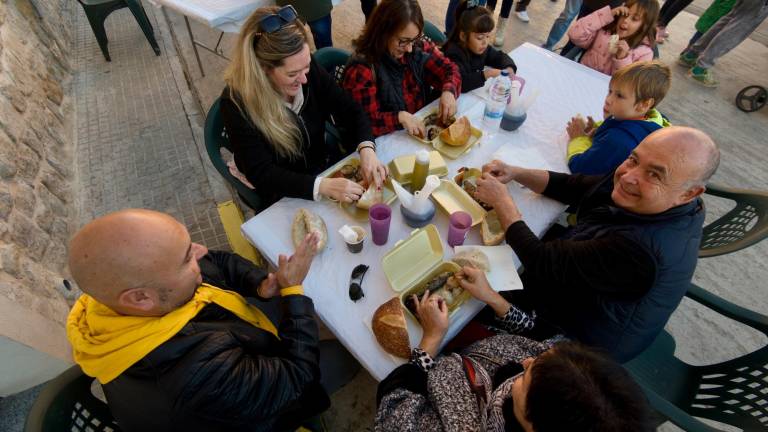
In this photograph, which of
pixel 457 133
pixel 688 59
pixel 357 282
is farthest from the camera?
pixel 688 59

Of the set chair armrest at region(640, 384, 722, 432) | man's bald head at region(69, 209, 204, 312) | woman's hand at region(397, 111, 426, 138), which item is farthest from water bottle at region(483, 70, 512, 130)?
man's bald head at region(69, 209, 204, 312)

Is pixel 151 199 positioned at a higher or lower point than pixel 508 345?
lower

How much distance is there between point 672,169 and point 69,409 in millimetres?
2278

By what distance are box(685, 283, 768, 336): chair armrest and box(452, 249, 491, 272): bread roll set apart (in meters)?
0.99

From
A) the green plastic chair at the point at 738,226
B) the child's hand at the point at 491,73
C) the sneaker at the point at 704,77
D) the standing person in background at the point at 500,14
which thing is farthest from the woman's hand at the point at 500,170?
the sneaker at the point at 704,77

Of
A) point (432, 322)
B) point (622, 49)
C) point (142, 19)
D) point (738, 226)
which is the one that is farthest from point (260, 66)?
point (142, 19)

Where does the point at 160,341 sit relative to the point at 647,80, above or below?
below

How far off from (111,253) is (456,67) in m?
2.38

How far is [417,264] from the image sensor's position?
5.14ft

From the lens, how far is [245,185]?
2139 mm

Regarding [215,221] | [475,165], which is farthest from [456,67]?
[215,221]

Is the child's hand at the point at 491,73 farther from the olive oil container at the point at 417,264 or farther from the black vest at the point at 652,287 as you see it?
the olive oil container at the point at 417,264

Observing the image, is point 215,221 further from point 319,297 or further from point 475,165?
point 475,165

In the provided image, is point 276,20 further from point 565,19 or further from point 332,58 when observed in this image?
point 565,19
